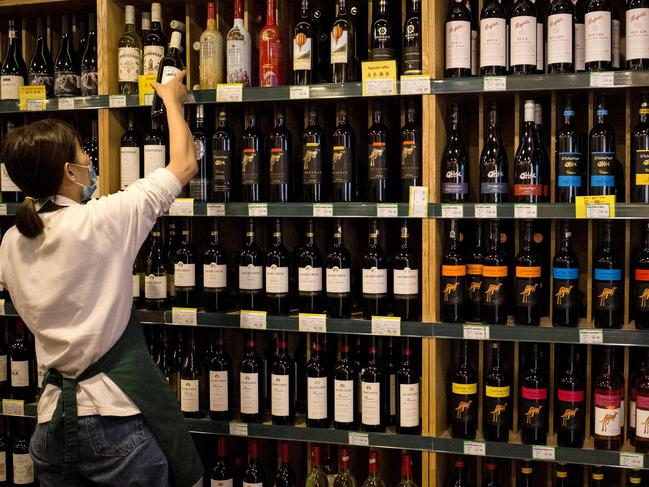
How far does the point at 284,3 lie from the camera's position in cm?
317

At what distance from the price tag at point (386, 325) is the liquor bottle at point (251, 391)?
544mm

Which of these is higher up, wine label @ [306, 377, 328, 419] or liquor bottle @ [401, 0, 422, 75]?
liquor bottle @ [401, 0, 422, 75]

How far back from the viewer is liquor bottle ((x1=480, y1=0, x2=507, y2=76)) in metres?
2.68

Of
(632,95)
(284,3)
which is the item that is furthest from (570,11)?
(284,3)

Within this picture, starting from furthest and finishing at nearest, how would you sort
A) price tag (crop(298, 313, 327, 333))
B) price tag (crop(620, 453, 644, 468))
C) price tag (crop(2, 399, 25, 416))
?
price tag (crop(2, 399, 25, 416))
price tag (crop(298, 313, 327, 333))
price tag (crop(620, 453, 644, 468))

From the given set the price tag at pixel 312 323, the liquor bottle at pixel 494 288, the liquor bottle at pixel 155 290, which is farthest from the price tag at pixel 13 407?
the liquor bottle at pixel 494 288

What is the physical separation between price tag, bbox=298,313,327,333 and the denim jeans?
878 millimetres

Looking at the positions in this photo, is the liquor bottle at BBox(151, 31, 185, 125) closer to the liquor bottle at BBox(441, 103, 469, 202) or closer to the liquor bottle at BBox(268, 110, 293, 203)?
the liquor bottle at BBox(268, 110, 293, 203)

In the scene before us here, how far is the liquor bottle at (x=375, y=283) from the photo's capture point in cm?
280

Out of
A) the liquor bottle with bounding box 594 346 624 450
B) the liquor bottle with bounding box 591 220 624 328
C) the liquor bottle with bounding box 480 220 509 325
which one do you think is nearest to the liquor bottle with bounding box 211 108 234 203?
the liquor bottle with bounding box 480 220 509 325

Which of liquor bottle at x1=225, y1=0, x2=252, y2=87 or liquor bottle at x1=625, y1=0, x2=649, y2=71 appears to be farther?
liquor bottle at x1=225, y1=0, x2=252, y2=87

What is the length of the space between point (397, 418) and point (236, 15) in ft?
5.49

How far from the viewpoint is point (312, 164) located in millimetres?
2895

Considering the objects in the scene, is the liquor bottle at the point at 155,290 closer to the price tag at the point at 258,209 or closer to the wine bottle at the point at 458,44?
the price tag at the point at 258,209
